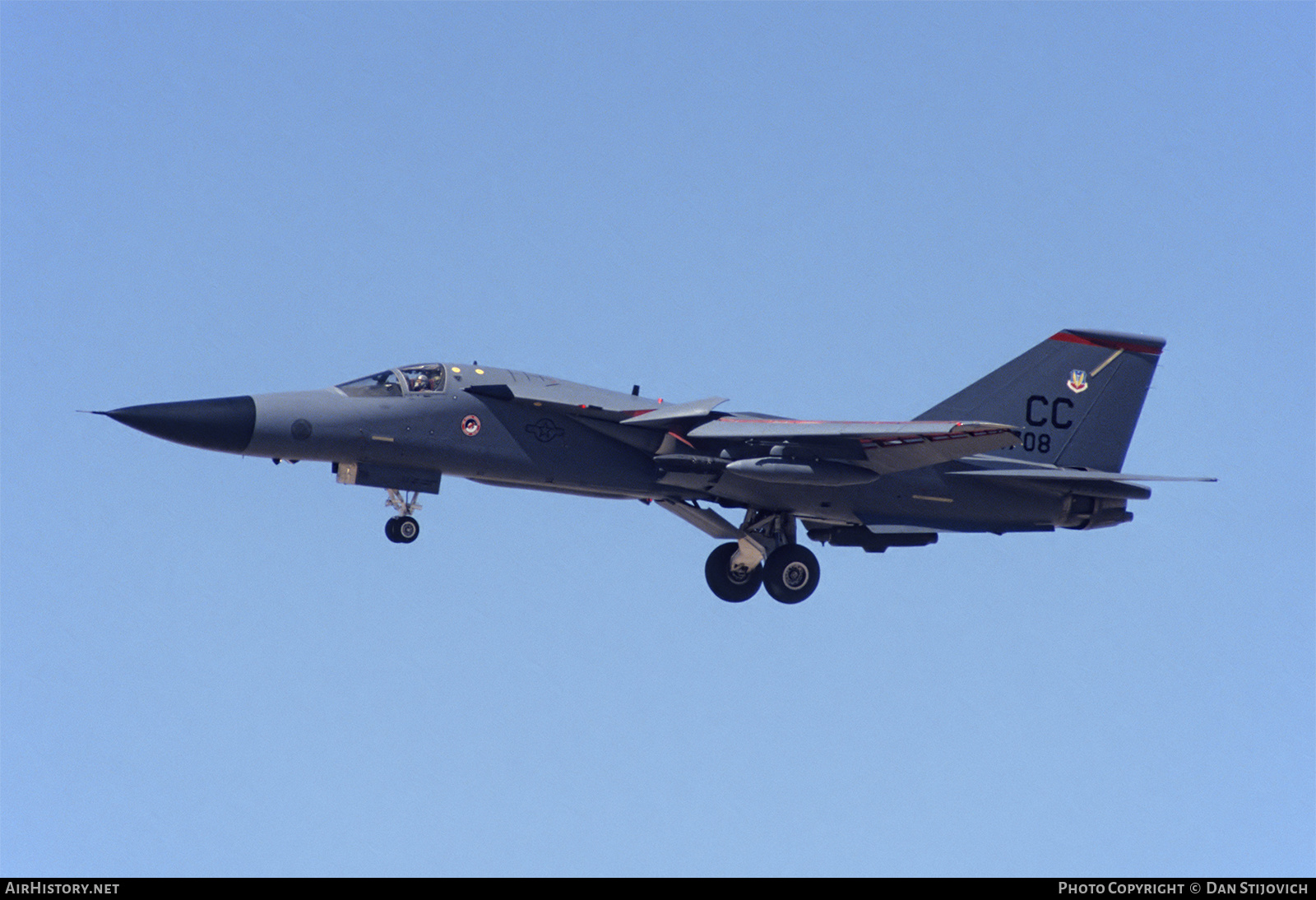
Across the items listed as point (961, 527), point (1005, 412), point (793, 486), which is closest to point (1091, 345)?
point (1005, 412)

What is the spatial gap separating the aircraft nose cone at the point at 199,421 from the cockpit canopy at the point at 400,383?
147cm

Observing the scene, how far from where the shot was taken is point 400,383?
24188mm

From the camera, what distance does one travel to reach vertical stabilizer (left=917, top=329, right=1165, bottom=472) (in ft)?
88.6

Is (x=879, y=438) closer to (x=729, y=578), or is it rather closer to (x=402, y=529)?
(x=729, y=578)

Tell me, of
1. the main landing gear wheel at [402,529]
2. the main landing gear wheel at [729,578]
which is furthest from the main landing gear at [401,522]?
the main landing gear wheel at [729,578]

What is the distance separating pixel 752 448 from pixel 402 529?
5.06 meters

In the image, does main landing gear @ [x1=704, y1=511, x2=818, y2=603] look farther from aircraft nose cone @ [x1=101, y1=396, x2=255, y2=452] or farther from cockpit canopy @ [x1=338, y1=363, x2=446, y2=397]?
aircraft nose cone @ [x1=101, y1=396, x2=255, y2=452]

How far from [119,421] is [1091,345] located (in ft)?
48.1

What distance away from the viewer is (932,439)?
78.9ft

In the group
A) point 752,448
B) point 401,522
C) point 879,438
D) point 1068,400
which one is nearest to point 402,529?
point 401,522

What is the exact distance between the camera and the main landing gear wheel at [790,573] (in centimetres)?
2606

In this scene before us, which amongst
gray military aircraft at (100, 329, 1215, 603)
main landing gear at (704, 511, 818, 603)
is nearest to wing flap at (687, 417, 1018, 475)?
gray military aircraft at (100, 329, 1215, 603)

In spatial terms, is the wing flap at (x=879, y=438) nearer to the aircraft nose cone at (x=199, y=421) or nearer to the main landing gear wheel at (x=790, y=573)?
the main landing gear wheel at (x=790, y=573)
